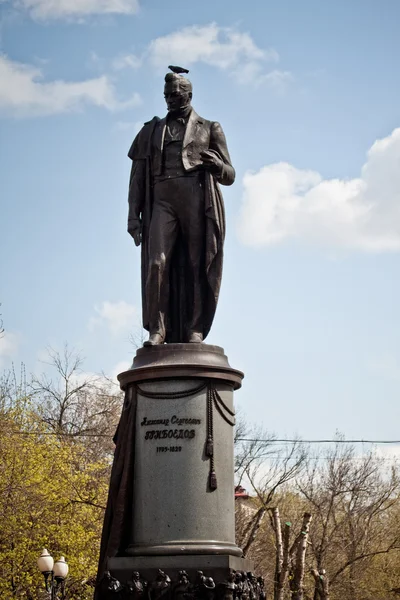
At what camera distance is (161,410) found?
10133 millimetres

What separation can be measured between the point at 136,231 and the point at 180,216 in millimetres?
591

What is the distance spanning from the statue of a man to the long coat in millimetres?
12

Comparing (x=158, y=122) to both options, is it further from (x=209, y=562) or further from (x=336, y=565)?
(x=336, y=565)

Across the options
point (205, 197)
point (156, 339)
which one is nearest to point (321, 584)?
point (156, 339)

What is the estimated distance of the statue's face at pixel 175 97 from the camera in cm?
1158

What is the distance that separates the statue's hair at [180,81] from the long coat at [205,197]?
0.30m

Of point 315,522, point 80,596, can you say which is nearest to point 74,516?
point 80,596

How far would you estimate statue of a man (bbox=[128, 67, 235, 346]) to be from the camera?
11273 millimetres

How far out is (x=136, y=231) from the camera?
459 inches

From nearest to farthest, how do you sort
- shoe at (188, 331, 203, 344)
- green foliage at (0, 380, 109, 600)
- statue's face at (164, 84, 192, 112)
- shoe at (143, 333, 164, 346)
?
shoe at (143, 333, 164, 346) < shoe at (188, 331, 203, 344) < statue's face at (164, 84, 192, 112) < green foliage at (0, 380, 109, 600)

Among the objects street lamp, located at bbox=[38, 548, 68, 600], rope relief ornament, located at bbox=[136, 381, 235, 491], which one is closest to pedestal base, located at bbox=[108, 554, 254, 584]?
rope relief ornament, located at bbox=[136, 381, 235, 491]

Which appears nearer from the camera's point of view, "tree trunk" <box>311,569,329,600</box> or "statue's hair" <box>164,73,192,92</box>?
"statue's hair" <box>164,73,192,92</box>

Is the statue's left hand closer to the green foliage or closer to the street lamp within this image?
the street lamp

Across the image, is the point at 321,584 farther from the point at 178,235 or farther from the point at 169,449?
the point at 169,449
